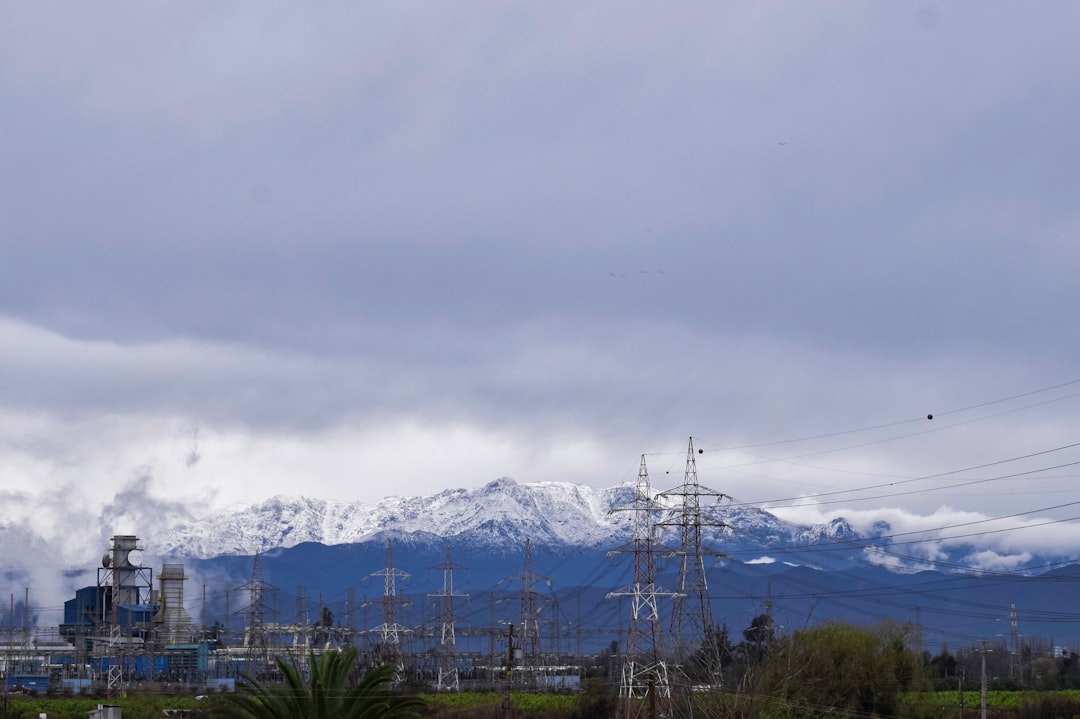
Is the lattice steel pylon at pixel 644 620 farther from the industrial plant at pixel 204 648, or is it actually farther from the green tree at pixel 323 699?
the green tree at pixel 323 699

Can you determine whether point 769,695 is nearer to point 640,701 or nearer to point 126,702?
point 640,701

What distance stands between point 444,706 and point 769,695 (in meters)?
32.3

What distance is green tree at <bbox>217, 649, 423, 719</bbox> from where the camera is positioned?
47.9 m

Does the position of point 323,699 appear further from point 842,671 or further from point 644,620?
point 842,671

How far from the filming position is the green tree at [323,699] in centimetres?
4791

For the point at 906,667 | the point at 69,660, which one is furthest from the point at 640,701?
the point at 69,660

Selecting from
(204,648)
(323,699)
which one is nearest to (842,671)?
(323,699)

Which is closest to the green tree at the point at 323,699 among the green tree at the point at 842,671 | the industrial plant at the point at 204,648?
the green tree at the point at 842,671

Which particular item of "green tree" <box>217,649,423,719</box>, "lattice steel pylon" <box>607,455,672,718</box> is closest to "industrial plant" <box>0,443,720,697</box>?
"lattice steel pylon" <box>607,455,672,718</box>

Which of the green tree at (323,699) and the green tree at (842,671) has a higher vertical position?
the green tree at (323,699)

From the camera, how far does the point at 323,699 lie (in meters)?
47.9

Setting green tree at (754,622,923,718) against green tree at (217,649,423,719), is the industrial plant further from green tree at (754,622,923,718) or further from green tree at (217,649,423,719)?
green tree at (217,649,423,719)

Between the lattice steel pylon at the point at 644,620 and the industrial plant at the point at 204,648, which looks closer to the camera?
the lattice steel pylon at the point at 644,620

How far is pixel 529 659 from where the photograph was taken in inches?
6033
